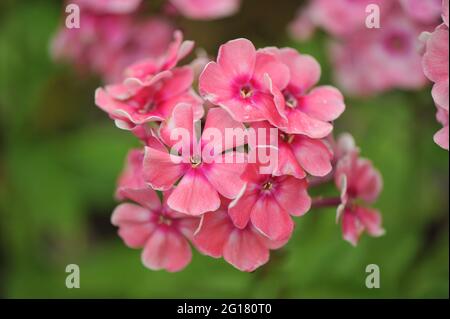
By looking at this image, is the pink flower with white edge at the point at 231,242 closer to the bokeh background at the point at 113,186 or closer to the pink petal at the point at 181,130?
the pink petal at the point at 181,130

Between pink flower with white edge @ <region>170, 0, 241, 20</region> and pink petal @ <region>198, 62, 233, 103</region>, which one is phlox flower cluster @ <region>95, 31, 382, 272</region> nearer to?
pink petal @ <region>198, 62, 233, 103</region>

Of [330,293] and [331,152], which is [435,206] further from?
[331,152]

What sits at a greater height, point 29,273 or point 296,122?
point 29,273

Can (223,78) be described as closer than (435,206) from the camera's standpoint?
Yes

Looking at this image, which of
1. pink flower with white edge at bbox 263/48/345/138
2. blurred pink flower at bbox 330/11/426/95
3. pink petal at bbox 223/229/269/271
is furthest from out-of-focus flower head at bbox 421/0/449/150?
blurred pink flower at bbox 330/11/426/95
